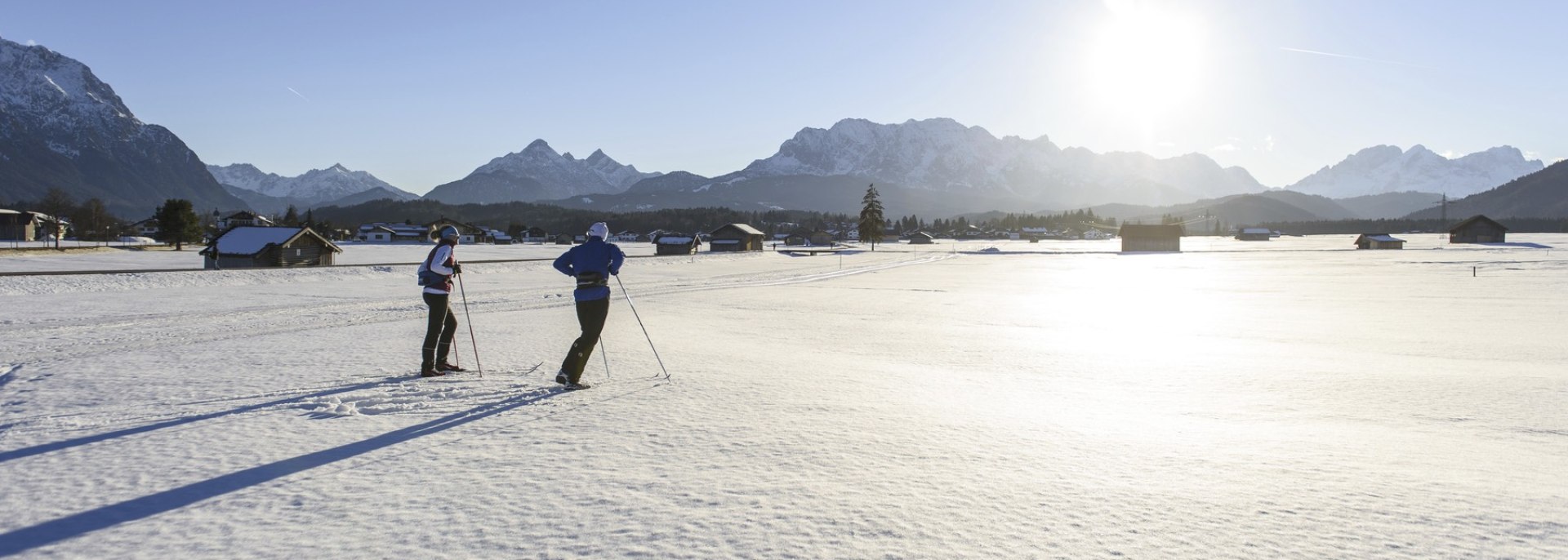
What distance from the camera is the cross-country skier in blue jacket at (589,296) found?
8195 mm

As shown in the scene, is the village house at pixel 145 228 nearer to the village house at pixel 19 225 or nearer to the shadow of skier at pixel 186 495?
the village house at pixel 19 225

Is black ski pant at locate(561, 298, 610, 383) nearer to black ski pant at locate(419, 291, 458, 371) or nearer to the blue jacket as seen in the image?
the blue jacket

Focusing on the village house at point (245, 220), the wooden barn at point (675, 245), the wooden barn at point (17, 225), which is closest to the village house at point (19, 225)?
the wooden barn at point (17, 225)

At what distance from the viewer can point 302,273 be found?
34594mm

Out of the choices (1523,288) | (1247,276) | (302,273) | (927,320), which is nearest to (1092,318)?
(927,320)

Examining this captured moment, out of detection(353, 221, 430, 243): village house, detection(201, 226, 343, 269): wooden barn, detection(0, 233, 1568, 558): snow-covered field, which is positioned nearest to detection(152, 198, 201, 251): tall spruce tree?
A: detection(201, 226, 343, 269): wooden barn

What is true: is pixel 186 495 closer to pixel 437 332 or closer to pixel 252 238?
pixel 437 332

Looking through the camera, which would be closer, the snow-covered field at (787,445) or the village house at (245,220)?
the snow-covered field at (787,445)

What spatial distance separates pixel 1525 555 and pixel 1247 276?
40168 mm

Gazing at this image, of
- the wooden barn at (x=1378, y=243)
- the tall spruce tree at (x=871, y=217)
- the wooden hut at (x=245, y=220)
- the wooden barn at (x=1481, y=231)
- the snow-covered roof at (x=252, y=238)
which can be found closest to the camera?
the snow-covered roof at (x=252, y=238)

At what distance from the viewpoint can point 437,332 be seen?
905 centimetres

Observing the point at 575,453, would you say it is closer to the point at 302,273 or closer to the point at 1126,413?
the point at 1126,413

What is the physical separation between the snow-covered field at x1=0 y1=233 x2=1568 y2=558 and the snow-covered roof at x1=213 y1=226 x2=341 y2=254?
33.5m

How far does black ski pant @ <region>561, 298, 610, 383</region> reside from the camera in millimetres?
8180
